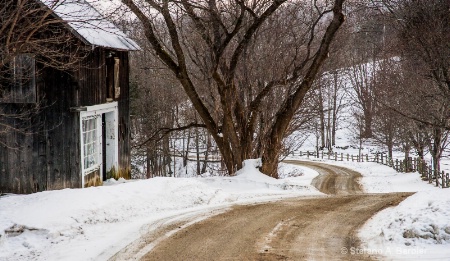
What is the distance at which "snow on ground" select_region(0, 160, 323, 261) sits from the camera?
23.5 ft

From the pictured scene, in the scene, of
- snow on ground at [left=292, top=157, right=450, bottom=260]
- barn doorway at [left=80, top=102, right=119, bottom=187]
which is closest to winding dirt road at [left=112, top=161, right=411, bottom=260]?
snow on ground at [left=292, top=157, right=450, bottom=260]

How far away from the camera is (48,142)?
1271cm

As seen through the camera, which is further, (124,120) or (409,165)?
(409,165)

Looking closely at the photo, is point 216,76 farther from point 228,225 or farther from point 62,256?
point 62,256

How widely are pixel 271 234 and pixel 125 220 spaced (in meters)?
2.74

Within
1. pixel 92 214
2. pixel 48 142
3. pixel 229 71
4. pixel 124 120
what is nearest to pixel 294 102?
pixel 229 71

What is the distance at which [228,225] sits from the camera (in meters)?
8.88

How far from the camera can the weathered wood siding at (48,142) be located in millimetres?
12438

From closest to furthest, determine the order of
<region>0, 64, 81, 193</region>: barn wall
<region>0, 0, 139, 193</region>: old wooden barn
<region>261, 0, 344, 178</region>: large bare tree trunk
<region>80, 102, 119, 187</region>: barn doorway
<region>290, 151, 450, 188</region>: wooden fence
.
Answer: <region>0, 0, 139, 193</region>: old wooden barn, <region>0, 64, 81, 193</region>: barn wall, <region>80, 102, 119, 187</region>: barn doorway, <region>261, 0, 344, 178</region>: large bare tree trunk, <region>290, 151, 450, 188</region>: wooden fence

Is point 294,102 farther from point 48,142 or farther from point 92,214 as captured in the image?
point 92,214

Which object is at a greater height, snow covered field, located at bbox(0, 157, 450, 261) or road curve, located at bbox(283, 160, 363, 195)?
snow covered field, located at bbox(0, 157, 450, 261)

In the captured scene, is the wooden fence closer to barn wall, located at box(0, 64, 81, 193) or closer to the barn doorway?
the barn doorway

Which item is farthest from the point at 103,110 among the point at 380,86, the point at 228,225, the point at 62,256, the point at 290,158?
the point at 290,158

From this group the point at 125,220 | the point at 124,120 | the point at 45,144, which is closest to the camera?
the point at 125,220
